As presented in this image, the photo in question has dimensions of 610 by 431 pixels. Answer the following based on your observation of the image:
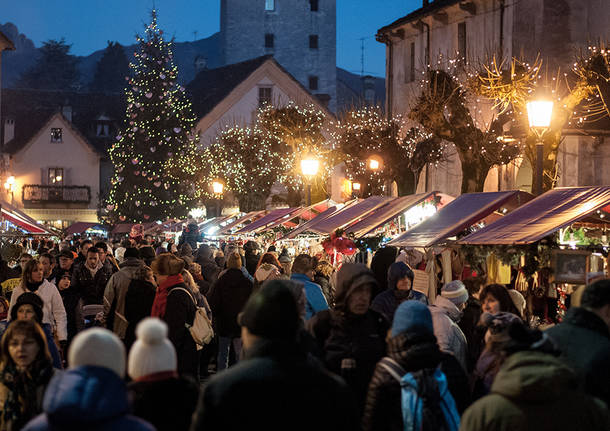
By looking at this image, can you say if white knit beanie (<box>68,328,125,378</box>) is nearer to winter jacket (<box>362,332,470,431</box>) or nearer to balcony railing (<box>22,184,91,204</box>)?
winter jacket (<box>362,332,470,431</box>)

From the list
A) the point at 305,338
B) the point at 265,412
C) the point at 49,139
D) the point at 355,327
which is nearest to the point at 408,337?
the point at 305,338

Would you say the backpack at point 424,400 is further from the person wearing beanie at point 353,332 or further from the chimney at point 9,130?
the chimney at point 9,130

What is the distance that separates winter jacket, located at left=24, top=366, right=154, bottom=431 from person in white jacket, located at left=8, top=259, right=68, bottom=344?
6324mm

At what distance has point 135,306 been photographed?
10.3 m

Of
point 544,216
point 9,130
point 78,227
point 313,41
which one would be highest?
point 313,41

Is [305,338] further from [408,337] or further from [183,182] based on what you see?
[183,182]

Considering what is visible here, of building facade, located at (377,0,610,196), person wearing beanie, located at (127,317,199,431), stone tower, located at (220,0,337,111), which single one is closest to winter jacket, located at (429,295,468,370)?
person wearing beanie, located at (127,317,199,431)

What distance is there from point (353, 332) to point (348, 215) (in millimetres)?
14212

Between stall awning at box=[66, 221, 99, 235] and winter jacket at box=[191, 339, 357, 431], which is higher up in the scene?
winter jacket at box=[191, 339, 357, 431]

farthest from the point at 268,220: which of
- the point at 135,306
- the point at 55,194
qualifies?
the point at 55,194

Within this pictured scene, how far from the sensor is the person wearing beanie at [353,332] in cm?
607

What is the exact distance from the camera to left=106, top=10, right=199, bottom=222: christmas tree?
2437 inches

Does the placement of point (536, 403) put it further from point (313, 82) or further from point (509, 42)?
point (313, 82)

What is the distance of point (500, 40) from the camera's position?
1225 inches
